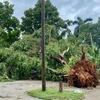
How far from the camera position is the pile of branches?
13.3m

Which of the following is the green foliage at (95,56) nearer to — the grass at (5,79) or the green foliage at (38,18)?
the grass at (5,79)

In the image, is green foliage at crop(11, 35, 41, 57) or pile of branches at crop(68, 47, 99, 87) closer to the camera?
pile of branches at crop(68, 47, 99, 87)

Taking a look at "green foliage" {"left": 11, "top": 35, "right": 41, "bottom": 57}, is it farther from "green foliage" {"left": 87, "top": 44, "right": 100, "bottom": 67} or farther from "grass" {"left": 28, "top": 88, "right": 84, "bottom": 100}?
"grass" {"left": 28, "top": 88, "right": 84, "bottom": 100}

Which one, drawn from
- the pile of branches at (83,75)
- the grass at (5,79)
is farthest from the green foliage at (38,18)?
the pile of branches at (83,75)

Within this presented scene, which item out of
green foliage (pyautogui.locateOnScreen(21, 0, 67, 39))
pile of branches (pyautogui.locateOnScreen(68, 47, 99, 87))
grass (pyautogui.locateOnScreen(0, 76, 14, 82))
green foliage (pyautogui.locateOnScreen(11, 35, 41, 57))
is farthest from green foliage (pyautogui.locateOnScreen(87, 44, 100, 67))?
green foliage (pyautogui.locateOnScreen(21, 0, 67, 39))

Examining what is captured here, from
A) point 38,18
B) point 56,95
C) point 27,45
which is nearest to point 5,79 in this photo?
point 27,45

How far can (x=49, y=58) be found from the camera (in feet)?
54.0

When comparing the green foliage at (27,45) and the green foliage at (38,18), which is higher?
the green foliage at (38,18)

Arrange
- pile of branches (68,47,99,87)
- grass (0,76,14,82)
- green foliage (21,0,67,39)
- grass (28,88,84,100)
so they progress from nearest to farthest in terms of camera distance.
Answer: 1. grass (28,88,84,100)
2. pile of branches (68,47,99,87)
3. grass (0,76,14,82)
4. green foliage (21,0,67,39)

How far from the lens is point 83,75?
1339cm

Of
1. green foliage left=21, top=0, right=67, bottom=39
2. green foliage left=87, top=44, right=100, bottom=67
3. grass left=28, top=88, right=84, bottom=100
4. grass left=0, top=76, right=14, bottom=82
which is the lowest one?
grass left=28, top=88, right=84, bottom=100

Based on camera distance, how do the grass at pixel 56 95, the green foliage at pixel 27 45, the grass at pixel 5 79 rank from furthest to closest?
the green foliage at pixel 27 45
the grass at pixel 5 79
the grass at pixel 56 95

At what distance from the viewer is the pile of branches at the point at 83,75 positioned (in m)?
13.3

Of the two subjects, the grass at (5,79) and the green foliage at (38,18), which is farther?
the green foliage at (38,18)
